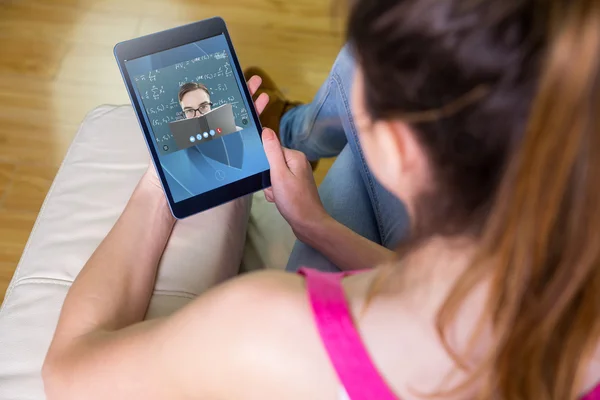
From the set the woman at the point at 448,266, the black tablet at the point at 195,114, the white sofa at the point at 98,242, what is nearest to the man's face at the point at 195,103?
the black tablet at the point at 195,114

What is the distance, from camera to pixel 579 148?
29cm

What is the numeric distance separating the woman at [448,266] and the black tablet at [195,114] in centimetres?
24

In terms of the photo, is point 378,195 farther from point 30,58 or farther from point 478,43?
point 30,58

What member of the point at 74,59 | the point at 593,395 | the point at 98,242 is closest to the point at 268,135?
the point at 98,242

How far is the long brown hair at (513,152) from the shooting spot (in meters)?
0.28

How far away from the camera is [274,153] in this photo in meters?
0.75

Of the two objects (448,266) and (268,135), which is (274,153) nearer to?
(268,135)

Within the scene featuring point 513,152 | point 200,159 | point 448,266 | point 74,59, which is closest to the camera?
point 513,152

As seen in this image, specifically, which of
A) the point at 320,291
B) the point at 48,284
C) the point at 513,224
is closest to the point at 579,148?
the point at 513,224

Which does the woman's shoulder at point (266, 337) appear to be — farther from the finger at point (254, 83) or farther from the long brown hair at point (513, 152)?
the finger at point (254, 83)

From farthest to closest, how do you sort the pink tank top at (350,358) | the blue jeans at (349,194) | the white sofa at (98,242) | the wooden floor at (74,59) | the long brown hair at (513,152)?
1. the wooden floor at (74,59)
2. the blue jeans at (349,194)
3. the white sofa at (98,242)
4. the pink tank top at (350,358)
5. the long brown hair at (513,152)

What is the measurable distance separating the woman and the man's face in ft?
1.02

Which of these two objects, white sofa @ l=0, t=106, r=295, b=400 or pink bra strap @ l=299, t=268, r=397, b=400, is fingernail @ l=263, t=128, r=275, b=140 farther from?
pink bra strap @ l=299, t=268, r=397, b=400

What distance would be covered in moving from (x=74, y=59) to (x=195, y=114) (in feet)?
3.10
